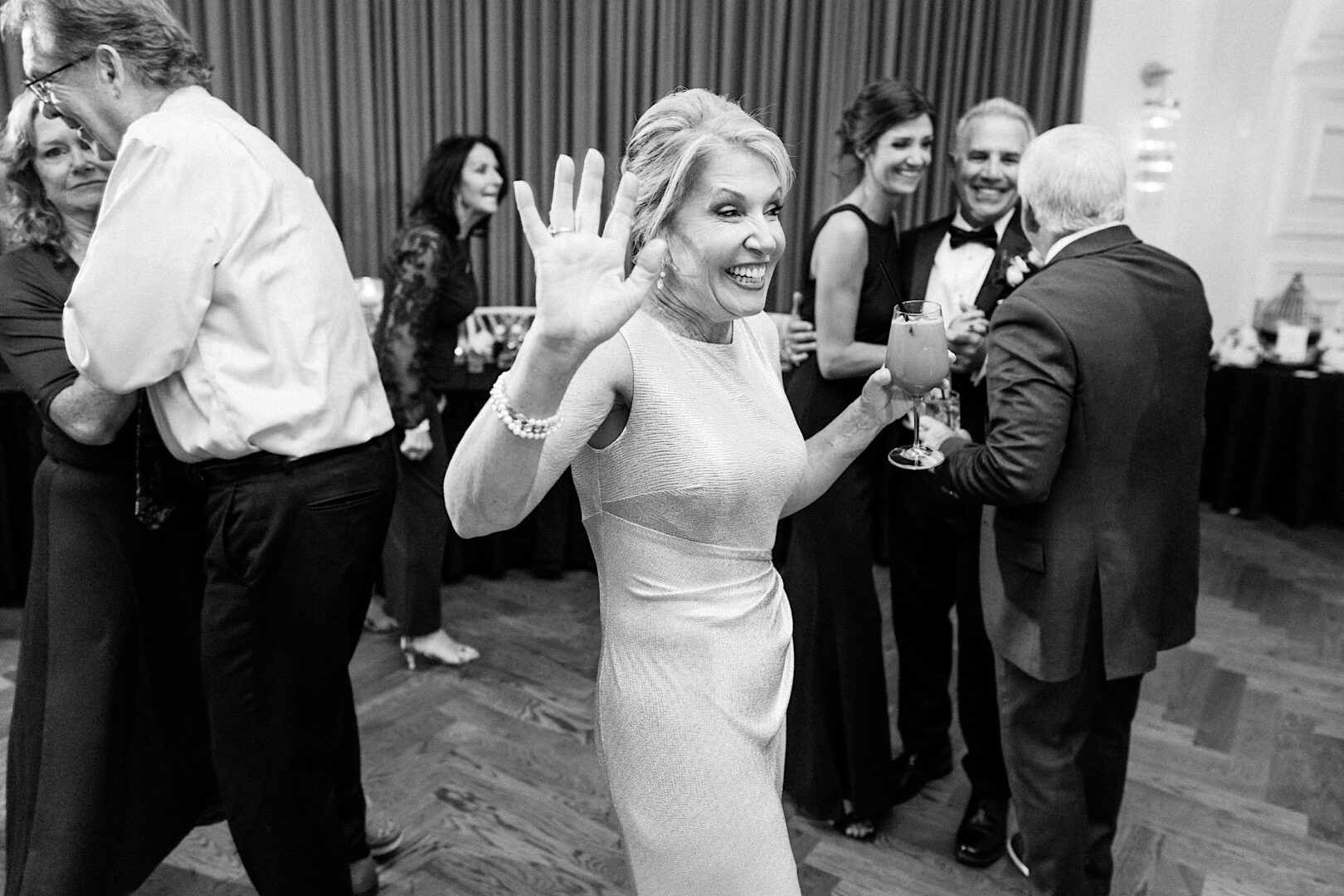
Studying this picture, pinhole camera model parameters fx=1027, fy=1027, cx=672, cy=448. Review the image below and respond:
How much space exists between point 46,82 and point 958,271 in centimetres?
178

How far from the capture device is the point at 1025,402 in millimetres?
1693

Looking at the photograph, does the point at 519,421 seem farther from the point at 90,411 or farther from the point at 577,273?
the point at 90,411

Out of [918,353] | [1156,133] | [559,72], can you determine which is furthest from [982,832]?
[1156,133]

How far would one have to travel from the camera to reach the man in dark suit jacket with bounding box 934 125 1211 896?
5.55ft

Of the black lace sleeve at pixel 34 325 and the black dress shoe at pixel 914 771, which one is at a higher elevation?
the black lace sleeve at pixel 34 325

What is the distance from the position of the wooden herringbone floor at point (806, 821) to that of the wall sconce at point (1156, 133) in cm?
285

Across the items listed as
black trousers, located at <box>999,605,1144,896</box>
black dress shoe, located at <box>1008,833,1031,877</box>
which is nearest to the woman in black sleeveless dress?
black dress shoe, located at <box>1008,833,1031,877</box>

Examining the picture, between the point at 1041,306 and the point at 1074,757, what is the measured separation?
0.84 meters

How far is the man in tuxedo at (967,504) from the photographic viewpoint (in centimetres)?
227

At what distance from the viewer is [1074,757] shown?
188 centimetres

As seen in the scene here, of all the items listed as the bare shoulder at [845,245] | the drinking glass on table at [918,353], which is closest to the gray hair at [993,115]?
the bare shoulder at [845,245]

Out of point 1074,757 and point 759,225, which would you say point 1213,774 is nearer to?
point 1074,757

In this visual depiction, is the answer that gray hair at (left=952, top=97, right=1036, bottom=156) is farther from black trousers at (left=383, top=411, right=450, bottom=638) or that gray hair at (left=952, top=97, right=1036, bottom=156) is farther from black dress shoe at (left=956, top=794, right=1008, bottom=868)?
black trousers at (left=383, top=411, right=450, bottom=638)

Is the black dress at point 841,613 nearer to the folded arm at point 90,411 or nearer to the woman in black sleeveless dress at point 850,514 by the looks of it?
the woman in black sleeveless dress at point 850,514
